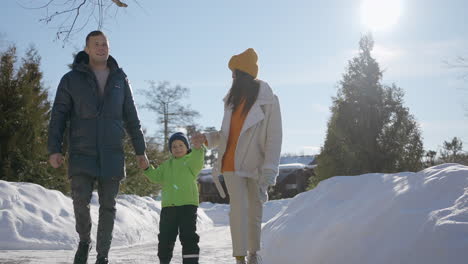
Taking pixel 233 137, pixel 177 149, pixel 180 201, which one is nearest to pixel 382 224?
pixel 233 137

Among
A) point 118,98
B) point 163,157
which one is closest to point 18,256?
point 118,98

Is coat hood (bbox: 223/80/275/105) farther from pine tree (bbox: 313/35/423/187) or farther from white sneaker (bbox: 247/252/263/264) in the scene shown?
pine tree (bbox: 313/35/423/187)

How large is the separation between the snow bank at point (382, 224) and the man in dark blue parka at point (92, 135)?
1892mm

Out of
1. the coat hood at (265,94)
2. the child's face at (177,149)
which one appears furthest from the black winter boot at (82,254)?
the coat hood at (265,94)

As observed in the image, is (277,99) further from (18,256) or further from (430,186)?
(18,256)

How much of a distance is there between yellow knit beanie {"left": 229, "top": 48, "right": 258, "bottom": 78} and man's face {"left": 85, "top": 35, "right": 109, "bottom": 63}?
1.10 m

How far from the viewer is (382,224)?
182 inches

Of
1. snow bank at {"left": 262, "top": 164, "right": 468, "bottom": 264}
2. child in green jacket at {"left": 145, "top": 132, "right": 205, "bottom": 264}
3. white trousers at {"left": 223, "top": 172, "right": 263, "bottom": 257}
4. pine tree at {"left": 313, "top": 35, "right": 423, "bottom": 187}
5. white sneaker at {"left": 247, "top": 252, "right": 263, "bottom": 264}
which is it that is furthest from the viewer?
pine tree at {"left": 313, "top": 35, "right": 423, "bottom": 187}

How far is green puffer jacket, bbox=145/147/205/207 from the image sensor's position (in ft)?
17.6

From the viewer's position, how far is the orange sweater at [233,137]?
468 cm

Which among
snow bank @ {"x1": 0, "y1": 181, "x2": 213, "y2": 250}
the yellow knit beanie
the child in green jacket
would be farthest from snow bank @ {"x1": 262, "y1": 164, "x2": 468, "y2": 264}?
snow bank @ {"x1": 0, "y1": 181, "x2": 213, "y2": 250}

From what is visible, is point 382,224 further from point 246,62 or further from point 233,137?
point 246,62

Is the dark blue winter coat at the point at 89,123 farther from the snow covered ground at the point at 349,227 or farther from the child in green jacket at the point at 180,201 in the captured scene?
the snow covered ground at the point at 349,227

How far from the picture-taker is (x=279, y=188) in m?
36.1
